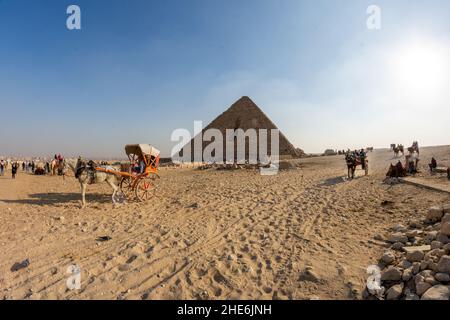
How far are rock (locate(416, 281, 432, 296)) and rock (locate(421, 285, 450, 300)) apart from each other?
0.32 feet

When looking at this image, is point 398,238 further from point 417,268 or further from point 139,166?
point 139,166

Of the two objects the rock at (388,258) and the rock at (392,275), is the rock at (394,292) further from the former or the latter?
the rock at (388,258)

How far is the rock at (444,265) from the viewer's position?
2891 millimetres

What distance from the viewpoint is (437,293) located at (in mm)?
2605

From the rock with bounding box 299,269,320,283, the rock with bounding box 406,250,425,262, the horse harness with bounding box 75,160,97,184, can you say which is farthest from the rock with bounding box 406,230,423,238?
the horse harness with bounding box 75,160,97,184

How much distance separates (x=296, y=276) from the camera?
3.60 m

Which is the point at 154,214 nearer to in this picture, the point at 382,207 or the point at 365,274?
the point at 365,274

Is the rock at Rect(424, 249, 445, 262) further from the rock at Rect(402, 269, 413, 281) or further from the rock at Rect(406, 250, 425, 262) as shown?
the rock at Rect(402, 269, 413, 281)

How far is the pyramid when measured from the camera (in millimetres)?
47062

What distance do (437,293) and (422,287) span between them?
0.66ft

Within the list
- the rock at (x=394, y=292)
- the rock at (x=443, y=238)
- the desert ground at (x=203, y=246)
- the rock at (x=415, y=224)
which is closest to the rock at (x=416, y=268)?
the rock at (x=394, y=292)

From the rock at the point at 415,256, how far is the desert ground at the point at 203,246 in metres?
0.58

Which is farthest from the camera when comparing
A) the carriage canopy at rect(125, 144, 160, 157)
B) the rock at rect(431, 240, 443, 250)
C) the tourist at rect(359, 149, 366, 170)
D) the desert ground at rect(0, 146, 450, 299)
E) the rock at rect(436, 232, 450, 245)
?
the tourist at rect(359, 149, 366, 170)

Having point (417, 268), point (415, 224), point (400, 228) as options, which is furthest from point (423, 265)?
point (415, 224)
